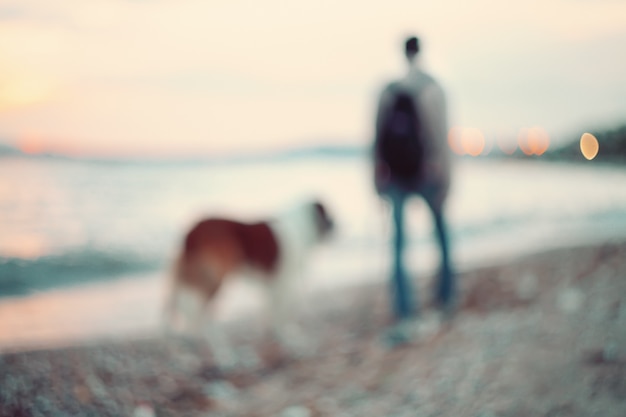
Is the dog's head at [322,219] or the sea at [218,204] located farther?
the dog's head at [322,219]

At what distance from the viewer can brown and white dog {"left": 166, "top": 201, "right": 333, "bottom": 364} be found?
2.21m

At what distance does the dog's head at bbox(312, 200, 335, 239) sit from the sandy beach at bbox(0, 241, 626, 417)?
1.51ft

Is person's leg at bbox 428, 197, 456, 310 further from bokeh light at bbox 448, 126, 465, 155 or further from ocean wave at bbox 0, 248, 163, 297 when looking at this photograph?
ocean wave at bbox 0, 248, 163, 297

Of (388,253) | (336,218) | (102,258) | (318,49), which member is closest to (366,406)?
(388,253)

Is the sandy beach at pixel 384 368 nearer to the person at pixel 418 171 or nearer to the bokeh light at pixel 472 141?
the person at pixel 418 171

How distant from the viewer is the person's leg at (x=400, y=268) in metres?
2.13

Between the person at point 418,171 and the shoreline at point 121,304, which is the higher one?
the person at point 418,171

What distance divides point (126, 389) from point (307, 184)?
43.9 inches

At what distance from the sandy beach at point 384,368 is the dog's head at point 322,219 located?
46cm

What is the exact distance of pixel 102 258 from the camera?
8.42ft

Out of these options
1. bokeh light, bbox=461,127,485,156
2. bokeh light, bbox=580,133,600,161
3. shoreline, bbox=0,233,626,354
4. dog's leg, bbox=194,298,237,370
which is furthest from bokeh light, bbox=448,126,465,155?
dog's leg, bbox=194,298,237,370

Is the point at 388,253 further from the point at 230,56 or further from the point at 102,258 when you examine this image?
the point at 102,258

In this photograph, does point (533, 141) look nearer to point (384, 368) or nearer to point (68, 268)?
point (384, 368)

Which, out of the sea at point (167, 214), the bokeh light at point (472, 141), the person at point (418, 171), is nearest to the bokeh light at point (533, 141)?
the sea at point (167, 214)
